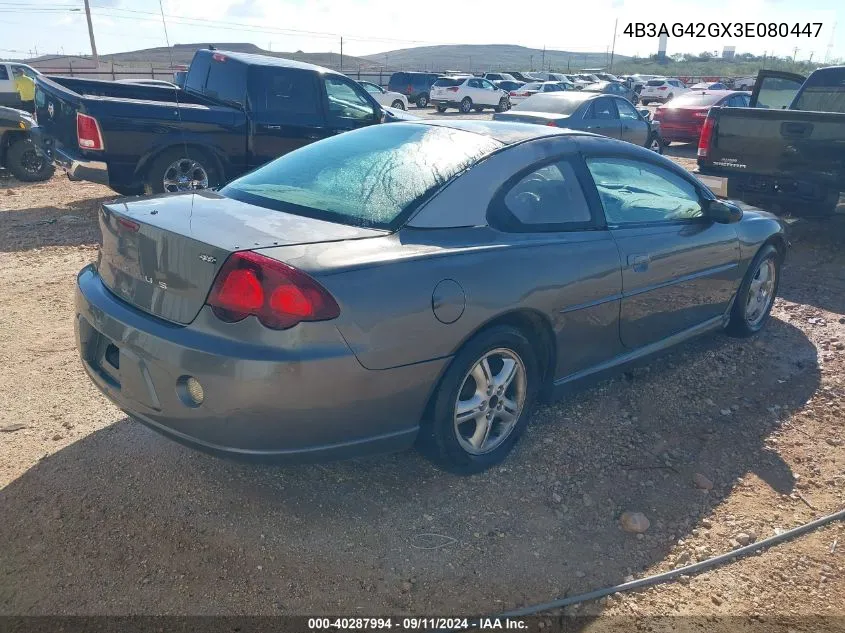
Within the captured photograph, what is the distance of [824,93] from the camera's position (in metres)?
9.41

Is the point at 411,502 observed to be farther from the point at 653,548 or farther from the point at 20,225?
the point at 20,225

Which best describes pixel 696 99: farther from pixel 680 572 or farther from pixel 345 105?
pixel 680 572

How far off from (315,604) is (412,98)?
3685cm

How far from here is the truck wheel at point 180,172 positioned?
801 cm

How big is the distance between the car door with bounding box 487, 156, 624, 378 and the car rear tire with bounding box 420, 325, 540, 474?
0.24 metres

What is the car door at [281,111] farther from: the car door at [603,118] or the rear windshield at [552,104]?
the car door at [603,118]

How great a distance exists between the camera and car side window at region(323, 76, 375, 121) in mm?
9383

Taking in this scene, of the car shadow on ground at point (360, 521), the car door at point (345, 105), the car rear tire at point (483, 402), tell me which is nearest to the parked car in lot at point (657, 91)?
the car door at point (345, 105)

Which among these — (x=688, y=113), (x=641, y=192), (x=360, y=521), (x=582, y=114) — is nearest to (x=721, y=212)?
(x=641, y=192)

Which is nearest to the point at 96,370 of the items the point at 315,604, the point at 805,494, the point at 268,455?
the point at 268,455

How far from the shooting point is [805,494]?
3.45 meters

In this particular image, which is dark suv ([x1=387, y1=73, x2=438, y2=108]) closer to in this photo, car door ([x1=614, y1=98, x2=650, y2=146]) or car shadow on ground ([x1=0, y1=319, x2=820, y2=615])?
car door ([x1=614, y1=98, x2=650, y2=146])

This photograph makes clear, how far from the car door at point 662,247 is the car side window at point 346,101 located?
5.90 meters

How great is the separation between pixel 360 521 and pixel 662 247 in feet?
7.55
